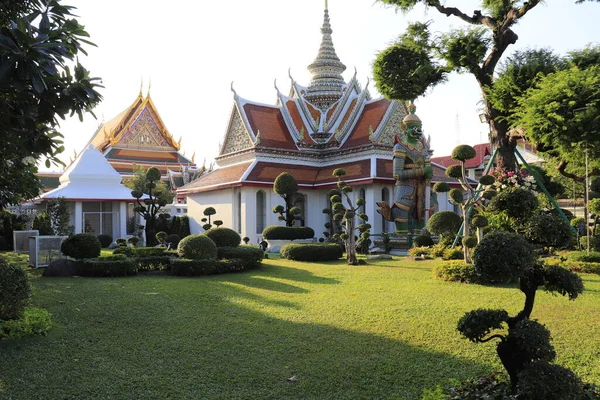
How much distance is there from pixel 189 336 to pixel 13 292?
6.96 feet

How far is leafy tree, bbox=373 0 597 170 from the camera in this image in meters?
12.1

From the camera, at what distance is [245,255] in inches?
498

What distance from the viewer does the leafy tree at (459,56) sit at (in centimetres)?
1209

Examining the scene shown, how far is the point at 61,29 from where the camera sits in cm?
429

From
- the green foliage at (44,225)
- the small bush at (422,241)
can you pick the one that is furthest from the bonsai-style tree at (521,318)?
the green foliage at (44,225)

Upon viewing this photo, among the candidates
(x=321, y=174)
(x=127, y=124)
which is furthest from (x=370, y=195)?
(x=127, y=124)

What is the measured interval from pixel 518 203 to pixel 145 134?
35.7 meters

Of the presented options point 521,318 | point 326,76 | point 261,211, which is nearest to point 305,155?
point 261,211

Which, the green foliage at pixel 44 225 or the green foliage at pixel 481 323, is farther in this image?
the green foliage at pixel 44 225

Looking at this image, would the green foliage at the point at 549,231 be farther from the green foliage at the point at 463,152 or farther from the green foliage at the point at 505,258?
the green foliage at the point at 463,152

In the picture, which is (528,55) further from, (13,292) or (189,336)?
(13,292)

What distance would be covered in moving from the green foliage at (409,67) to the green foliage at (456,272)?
6008 mm

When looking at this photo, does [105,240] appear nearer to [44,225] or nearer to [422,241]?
[44,225]

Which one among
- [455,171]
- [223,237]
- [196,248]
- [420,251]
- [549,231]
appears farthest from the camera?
[420,251]
